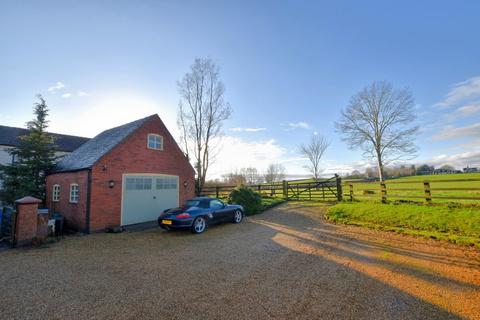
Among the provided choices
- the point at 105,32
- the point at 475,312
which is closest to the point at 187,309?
the point at 475,312

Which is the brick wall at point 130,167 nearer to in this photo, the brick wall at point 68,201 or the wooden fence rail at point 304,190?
the brick wall at point 68,201

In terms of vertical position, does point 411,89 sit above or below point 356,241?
above

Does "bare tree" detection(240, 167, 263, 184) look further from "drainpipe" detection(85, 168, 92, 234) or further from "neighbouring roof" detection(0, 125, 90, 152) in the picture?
"drainpipe" detection(85, 168, 92, 234)

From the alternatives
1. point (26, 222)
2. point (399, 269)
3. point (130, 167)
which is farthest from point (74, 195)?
point (399, 269)

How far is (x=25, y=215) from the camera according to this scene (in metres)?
6.95

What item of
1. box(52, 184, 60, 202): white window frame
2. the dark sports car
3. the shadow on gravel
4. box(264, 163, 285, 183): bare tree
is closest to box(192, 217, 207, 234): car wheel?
the dark sports car

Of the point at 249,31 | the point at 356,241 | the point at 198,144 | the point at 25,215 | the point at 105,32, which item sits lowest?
the point at 356,241

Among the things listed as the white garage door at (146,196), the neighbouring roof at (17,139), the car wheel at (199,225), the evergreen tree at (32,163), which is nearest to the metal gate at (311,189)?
the white garage door at (146,196)

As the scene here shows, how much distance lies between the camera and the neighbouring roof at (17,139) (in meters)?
21.3

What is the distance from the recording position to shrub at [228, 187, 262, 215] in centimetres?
1244

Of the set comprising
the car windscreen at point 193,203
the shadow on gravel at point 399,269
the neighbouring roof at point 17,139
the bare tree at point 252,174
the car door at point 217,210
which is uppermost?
the neighbouring roof at point 17,139

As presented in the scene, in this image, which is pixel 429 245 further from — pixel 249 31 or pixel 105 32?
pixel 105 32

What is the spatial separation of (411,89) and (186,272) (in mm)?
24325

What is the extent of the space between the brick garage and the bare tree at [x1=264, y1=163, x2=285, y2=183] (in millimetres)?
32357
